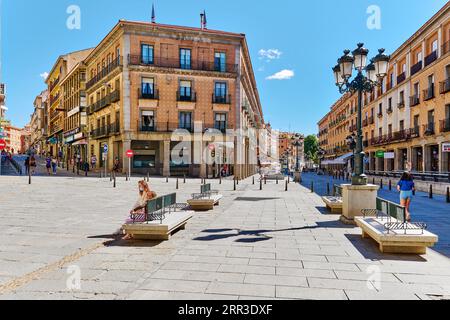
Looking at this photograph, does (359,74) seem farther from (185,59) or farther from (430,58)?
(185,59)

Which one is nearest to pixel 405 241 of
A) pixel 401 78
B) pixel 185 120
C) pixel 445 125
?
pixel 445 125

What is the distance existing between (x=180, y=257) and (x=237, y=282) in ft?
4.97

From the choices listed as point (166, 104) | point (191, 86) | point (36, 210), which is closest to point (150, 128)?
point (166, 104)

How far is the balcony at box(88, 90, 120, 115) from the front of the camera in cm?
3206

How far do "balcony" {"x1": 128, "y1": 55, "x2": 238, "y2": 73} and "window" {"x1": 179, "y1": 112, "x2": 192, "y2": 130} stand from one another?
4522mm

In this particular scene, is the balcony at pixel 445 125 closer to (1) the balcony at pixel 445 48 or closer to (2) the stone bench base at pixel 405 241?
(1) the balcony at pixel 445 48

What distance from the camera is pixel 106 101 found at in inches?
1347

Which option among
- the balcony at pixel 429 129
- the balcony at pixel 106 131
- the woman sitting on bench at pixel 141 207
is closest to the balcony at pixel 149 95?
the balcony at pixel 106 131

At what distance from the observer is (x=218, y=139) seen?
32.2 meters

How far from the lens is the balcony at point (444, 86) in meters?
23.7

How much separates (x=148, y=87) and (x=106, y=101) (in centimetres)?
610

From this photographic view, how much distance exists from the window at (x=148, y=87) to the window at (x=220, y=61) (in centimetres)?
651

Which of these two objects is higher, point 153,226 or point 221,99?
point 221,99

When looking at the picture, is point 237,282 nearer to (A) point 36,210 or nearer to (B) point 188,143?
(A) point 36,210
